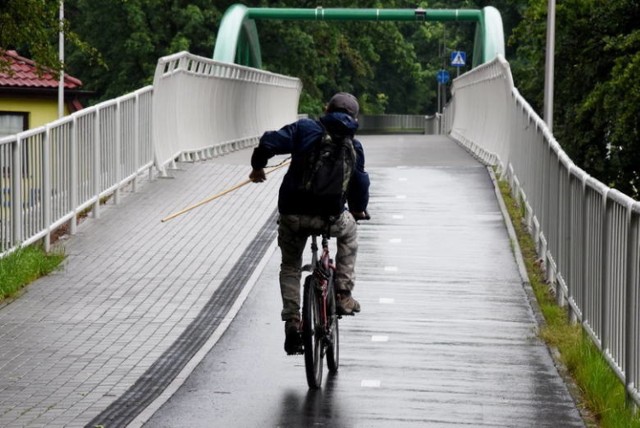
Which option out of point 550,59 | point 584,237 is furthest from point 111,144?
point 550,59

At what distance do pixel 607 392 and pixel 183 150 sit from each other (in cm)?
1558

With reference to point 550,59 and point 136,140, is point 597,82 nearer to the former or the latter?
point 550,59

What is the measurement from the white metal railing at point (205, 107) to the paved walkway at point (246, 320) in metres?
2.26

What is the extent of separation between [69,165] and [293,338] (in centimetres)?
735

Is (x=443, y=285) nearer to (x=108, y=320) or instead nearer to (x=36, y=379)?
(x=108, y=320)

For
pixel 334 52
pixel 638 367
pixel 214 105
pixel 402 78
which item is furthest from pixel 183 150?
pixel 402 78

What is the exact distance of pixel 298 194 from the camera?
Result: 993 cm

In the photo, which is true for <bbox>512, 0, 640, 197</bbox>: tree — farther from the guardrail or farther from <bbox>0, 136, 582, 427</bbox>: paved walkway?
the guardrail

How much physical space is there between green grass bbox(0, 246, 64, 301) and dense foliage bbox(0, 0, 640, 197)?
2592 millimetres

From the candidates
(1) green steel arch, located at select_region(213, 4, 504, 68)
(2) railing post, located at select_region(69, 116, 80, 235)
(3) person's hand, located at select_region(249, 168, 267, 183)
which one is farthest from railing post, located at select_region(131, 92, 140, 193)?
(1) green steel arch, located at select_region(213, 4, 504, 68)

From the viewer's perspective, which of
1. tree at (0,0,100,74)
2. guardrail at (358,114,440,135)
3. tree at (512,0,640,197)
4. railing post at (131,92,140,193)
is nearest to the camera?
tree at (0,0,100,74)

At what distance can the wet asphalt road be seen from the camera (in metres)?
9.34

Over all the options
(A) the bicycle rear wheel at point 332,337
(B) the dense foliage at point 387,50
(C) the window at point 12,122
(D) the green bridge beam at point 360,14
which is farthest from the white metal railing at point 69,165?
(D) the green bridge beam at point 360,14

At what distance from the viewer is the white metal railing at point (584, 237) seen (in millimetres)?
8789
